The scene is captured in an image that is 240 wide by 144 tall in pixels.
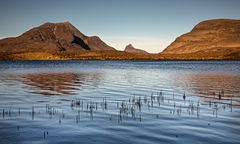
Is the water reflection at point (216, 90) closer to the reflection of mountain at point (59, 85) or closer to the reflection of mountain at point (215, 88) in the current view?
the reflection of mountain at point (215, 88)

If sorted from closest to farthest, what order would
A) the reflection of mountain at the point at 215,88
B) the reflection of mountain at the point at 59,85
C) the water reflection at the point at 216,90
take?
the water reflection at the point at 216,90, the reflection of mountain at the point at 215,88, the reflection of mountain at the point at 59,85

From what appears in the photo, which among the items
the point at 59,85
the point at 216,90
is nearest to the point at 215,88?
the point at 216,90

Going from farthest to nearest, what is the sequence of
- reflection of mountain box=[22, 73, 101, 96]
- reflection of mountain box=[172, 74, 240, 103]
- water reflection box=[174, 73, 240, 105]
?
1. reflection of mountain box=[22, 73, 101, 96]
2. reflection of mountain box=[172, 74, 240, 103]
3. water reflection box=[174, 73, 240, 105]

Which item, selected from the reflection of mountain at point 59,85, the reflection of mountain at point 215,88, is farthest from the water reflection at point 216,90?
the reflection of mountain at point 59,85

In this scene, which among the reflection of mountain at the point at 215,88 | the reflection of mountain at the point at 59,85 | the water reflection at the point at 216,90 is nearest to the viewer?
the water reflection at the point at 216,90

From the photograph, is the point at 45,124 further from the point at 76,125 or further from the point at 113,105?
the point at 113,105

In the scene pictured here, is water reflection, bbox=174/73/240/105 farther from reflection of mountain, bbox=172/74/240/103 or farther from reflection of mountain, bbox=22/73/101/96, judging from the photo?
reflection of mountain, bbox=22/73/101/96

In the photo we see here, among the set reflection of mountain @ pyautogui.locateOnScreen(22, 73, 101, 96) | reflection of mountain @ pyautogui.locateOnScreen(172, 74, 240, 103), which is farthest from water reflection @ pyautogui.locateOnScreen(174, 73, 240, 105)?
reflection of mountain @ pyautogui.locateOnScreen(22, 73, 101, 96)

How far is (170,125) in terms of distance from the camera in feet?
50.3

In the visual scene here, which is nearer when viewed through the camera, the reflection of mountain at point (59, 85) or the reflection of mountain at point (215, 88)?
the reflection of mountain at point (215, 88)

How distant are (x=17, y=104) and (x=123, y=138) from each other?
12.8 meters

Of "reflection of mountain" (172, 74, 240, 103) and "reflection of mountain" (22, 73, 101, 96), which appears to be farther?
"reflection of mountain" (22, 73, 101, 96)

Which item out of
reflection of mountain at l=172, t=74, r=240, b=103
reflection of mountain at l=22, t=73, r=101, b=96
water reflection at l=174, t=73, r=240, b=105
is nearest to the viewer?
water reflection at l=174, t=73, r=240, b=105

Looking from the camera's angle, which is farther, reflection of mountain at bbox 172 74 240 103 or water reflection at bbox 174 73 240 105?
reflection of mountain at bbox 172 74 240 103
